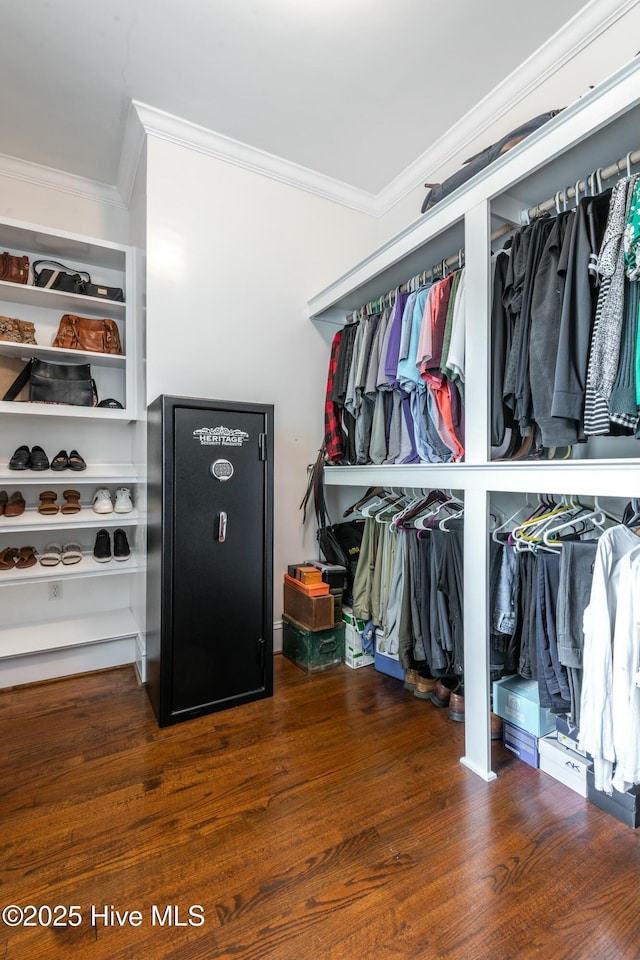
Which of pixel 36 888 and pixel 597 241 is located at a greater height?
pixel 597 241

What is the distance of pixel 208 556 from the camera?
213 centimetres

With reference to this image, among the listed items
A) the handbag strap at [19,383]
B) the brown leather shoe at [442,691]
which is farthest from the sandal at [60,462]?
the brown leather shoe at [442,691]

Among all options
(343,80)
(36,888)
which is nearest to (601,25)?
(343,80)

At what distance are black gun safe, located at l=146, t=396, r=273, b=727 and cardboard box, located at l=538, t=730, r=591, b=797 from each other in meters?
1.24

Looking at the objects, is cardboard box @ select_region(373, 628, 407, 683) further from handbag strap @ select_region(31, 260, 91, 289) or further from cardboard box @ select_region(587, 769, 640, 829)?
handbag strap @ select_region(31, 260, 91, 289)

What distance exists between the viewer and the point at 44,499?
2.62m

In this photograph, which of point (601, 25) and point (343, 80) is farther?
point (343, 80)

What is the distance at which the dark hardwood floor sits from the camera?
1112 millimetres

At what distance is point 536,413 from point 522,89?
6.18ft

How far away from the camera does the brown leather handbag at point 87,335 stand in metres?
2.67

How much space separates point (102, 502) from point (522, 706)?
2.42 metres

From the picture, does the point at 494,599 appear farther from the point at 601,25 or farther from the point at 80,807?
the point at 601,25

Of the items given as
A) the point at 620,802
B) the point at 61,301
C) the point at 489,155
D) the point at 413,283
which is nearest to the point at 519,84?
the point at 489,155

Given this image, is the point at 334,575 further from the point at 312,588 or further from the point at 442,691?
the point at 442,691
